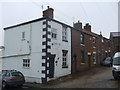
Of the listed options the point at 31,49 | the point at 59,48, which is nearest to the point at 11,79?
the point at 31,49

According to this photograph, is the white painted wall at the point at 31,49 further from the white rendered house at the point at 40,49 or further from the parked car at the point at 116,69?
the parked car at the point at 116,69

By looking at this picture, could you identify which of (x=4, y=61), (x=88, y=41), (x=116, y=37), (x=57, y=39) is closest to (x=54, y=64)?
(x=57, y=39)

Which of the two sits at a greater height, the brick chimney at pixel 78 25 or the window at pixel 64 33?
the brick chimney at pixel 78 25

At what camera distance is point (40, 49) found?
2025 centimetres

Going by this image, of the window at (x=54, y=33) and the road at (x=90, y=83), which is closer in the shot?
the road at (x=90, y=83)

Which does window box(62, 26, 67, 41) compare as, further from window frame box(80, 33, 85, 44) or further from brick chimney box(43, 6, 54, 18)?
window frame box(80, 33, 85, 44)

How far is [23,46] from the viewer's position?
22.2m

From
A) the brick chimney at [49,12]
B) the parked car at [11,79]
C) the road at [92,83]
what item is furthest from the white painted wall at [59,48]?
the parked car at [11,79]

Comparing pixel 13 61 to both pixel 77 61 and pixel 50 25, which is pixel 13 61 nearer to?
pixel 50 25

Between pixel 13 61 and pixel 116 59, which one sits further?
pixel 13 61

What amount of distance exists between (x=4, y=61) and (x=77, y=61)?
972 cm

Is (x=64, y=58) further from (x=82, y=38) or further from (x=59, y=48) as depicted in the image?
(x=82, y=38)

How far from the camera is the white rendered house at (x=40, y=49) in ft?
65.5

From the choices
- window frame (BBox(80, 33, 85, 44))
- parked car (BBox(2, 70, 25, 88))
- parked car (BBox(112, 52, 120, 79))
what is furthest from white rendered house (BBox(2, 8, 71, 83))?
parked car (BBox(112, 52, 120, 79))
